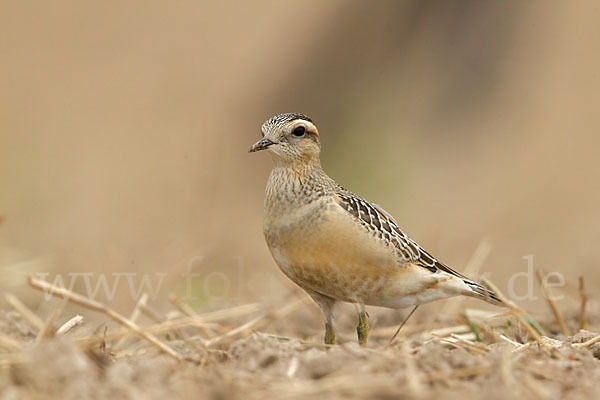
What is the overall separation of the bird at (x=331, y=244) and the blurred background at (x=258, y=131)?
71.4 inches

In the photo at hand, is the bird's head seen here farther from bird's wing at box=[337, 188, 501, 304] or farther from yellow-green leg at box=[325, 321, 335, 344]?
yellow-green leg at box=[325, 321, 335, 344]

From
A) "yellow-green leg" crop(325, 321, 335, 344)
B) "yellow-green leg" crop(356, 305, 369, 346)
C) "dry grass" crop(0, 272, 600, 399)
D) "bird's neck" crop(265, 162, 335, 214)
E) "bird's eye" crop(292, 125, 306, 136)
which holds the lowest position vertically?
"yellow-green leg" crop(325, 321, 335, 344)

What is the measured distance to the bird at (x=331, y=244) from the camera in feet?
17.0

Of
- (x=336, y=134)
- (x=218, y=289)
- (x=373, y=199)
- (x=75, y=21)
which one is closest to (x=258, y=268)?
(x=218, y=289)

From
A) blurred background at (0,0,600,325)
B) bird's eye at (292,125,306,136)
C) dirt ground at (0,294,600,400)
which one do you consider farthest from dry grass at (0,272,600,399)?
blurred background at (0,0,600,325)

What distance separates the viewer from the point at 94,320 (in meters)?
7.29

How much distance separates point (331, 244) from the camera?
5160 mm

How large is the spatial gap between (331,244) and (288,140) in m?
0.92

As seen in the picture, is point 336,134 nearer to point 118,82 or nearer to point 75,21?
point 118,82

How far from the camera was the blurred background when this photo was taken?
1041 cm

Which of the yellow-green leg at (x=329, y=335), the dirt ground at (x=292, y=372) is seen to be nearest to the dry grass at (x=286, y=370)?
the dirt ground at (x=292, y=372)

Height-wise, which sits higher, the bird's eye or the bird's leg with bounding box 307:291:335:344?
the bird's eye

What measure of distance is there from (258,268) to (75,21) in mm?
17609

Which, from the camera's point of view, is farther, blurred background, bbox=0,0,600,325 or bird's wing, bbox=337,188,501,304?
blurred background, bbox=0,0,600,325
